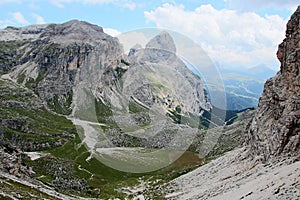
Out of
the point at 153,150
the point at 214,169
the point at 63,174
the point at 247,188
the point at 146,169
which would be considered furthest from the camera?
the point at 153,150

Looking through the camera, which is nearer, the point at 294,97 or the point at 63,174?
the point at 294,97

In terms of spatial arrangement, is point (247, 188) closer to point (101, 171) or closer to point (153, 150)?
point (101, 171)

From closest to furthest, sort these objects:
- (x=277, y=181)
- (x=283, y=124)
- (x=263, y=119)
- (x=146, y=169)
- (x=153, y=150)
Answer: (x=277, y=181) → (x=283, y=124) → (x=263, y=119) → (x=146, y=169) → (x=153, y=150)

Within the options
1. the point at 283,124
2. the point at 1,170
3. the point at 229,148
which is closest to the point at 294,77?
the point at 283,124

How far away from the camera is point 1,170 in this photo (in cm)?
6838

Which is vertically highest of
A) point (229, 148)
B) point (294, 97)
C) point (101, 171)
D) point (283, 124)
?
point (294, 97)

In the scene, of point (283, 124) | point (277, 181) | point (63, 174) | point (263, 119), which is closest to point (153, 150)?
point (63, 174)

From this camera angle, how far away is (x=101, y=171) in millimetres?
146500

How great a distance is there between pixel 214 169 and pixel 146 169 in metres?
60.1

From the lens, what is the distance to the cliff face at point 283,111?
204 feet

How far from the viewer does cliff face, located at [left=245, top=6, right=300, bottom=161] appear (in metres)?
62.1

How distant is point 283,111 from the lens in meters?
67.5

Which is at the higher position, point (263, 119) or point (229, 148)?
point (263, 119)

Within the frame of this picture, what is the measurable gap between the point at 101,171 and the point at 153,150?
38468 millimetres
